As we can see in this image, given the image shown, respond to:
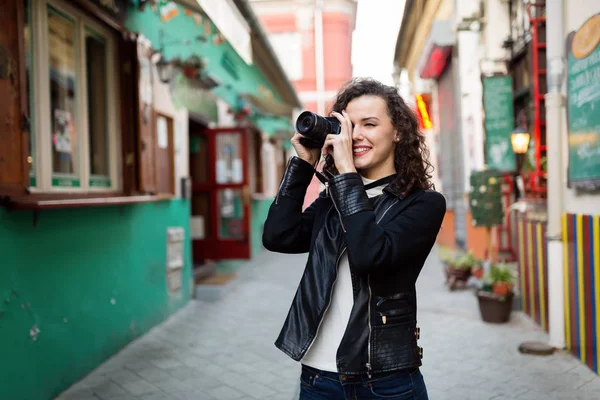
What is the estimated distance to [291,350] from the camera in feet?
5.74

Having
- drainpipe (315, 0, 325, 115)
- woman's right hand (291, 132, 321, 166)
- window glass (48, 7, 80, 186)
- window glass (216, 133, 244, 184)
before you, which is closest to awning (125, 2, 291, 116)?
window glass (216, 133, 244, 184)

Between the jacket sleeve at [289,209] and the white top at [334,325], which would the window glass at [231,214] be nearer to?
the jacket sleeve at [289,209]

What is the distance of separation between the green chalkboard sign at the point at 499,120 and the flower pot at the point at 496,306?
2.01 meters

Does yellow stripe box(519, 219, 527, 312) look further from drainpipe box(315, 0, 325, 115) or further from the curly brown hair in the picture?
drainpipe box(315, 0, 325, 115)

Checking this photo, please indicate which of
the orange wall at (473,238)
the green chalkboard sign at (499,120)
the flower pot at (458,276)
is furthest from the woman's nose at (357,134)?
the orange wall at (473,238)

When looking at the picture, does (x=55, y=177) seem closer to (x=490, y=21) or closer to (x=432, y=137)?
(x=490, y=21)

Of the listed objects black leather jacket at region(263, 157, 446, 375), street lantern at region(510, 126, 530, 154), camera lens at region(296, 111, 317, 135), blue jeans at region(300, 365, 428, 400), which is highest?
street lantern at region(510, 126, 530, 154)

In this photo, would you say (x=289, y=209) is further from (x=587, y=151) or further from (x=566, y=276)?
(x=566, y=276)

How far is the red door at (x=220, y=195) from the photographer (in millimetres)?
8617

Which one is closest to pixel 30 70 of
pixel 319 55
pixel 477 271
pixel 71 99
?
pixel 71 99

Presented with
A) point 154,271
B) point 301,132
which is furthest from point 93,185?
point 301,132

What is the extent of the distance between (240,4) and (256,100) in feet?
11.0

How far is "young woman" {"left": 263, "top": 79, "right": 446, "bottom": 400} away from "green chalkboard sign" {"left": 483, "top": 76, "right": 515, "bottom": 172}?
18.2 ft

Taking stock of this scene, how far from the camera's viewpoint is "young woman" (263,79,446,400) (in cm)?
167
